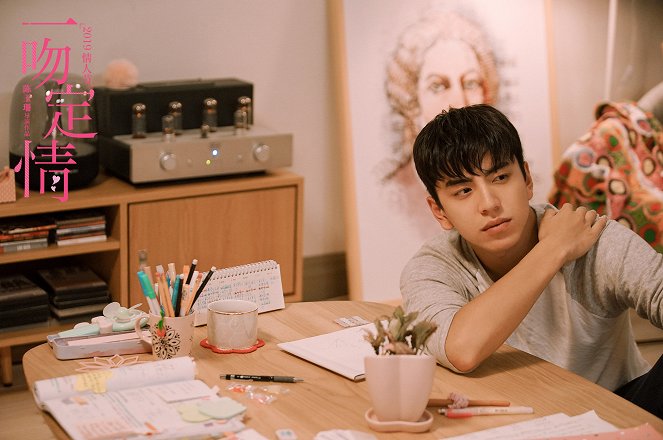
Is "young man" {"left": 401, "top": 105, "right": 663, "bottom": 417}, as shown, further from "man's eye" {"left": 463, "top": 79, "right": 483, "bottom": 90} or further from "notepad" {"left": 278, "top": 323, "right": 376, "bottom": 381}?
"man's eye" {"left": 463, "top": 79, "right": 483, "bottom": 90}

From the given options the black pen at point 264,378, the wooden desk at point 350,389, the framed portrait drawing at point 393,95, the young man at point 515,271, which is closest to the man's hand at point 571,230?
the young man at point 515,271

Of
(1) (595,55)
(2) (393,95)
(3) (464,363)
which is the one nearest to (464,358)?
(3) (464,363)

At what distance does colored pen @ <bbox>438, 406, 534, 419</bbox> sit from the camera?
1.57 meters

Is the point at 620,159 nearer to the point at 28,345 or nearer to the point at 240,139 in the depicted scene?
the point at 240,139

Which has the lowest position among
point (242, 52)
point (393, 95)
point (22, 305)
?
point (22, 305)

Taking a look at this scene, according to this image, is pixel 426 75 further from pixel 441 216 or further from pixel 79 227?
pixel 441 216

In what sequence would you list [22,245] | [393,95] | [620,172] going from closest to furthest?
[22,245], [620,172], [393,95]

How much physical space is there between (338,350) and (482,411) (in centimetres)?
36

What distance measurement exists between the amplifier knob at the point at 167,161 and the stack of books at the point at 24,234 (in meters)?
0.41

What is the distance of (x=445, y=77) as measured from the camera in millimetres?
4023

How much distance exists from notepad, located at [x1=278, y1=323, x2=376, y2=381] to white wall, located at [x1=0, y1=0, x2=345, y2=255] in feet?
6.64

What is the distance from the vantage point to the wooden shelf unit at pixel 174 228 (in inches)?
129

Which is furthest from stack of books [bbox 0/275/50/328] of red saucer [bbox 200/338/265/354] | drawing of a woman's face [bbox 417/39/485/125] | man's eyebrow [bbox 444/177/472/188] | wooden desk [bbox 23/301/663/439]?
man's eyebrow [bbox 444/177/472/188]

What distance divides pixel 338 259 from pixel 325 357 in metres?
2.40
